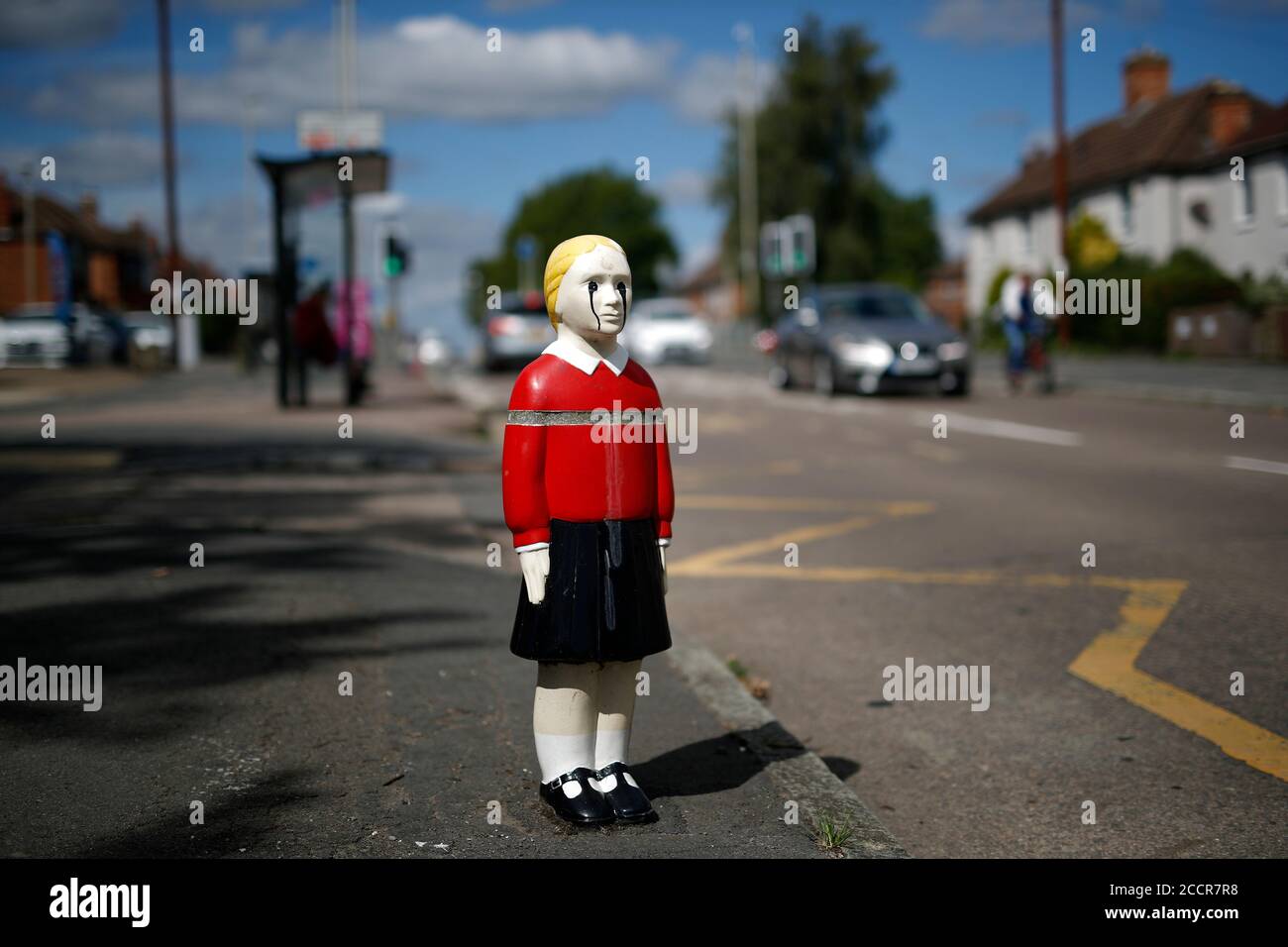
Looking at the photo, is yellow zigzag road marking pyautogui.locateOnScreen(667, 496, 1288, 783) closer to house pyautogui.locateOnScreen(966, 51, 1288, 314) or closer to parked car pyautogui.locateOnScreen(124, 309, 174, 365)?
house pyautogui.locateOnScreen(966, 51, 1288, 314)

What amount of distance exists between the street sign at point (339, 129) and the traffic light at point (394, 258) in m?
2.06

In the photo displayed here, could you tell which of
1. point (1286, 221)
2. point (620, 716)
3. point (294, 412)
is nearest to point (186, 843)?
point (620, 716)

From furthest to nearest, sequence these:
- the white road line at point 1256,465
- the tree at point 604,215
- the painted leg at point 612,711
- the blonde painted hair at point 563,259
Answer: the tree at point 604,215, the white road line at point 1256,465, the painted leg at point 612,711, the blonde painted hair at point 563,259

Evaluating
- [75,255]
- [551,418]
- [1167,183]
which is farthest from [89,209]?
[551,418]

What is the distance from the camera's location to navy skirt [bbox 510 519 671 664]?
3.67m

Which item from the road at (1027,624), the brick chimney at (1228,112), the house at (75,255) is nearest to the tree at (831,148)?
the brick chimney at (1228,112)

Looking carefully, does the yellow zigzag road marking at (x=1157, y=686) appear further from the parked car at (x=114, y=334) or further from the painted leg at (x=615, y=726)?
the parked car at (x=114, y=334)

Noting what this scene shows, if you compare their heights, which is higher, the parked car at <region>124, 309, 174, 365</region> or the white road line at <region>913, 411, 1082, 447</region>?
the parked car at <region>124, 309, 174, 365</region>

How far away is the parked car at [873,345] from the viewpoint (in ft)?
70.8

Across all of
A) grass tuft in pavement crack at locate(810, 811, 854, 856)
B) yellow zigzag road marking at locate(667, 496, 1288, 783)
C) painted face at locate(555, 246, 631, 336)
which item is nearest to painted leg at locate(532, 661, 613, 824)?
grass tuft in pavement crack at locate(810, 811, 854, 856)

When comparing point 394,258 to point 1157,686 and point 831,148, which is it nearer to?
point 1157,686

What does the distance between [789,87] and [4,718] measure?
62851 millimetres

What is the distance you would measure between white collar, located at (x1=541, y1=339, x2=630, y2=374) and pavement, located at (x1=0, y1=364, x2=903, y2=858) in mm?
1246

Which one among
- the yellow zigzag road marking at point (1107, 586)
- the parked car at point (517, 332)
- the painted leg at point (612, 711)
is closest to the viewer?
the painted leg at point (612, 711)
